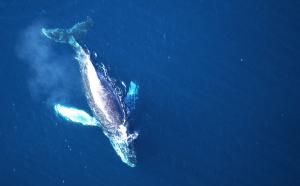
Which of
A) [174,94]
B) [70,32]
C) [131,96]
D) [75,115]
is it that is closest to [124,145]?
[131,96]

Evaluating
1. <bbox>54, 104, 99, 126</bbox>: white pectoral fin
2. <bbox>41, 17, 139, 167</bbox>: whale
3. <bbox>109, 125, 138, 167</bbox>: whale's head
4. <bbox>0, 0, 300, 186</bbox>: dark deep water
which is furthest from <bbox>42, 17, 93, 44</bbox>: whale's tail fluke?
<bbox>109, 125, 138, 167</bbox>: whale's head

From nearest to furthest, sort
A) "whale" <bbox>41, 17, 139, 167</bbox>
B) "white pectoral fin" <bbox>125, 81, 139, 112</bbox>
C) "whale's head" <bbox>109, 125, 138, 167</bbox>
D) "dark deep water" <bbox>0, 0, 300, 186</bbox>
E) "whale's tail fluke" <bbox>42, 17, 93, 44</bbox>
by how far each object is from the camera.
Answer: "whale" <bbox>41, 17, 139, 167</bbox>, "whale's tail fluke" <bbox>42, 17, 93, 44</bbox>, "whale's head" <bbox>109, 125, 138, 167</bbox>, "white pectoral fin" <bbox>125, 81, 139, 112</bbox>, "dark deep water" <bbox>0, 0, 300, 186</bbox>

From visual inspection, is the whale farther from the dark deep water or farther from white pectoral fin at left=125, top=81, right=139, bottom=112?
the dark deep water

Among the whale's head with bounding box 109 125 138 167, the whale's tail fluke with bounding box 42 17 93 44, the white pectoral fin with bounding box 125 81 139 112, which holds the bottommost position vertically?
the whale's head with bounding box 109 125 138 167

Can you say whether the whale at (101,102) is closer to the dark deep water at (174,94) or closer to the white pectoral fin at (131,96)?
the white pectoral fin at (131,96)

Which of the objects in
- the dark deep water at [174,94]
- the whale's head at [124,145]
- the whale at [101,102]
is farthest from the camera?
the dark deep water at [174,94]

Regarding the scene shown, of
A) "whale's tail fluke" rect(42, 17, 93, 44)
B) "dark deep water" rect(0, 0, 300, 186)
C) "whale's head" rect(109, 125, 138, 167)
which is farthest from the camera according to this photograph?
"dark deep water" rect(0, 0, 300, 186)

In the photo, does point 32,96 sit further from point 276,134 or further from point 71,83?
point 276,134

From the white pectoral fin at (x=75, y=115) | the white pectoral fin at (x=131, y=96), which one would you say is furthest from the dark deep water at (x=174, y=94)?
the white pectoral fin at (x=75, y=115)
